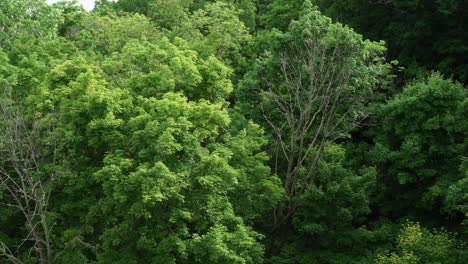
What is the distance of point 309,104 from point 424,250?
8089mm

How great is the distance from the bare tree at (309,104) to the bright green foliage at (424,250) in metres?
5.46

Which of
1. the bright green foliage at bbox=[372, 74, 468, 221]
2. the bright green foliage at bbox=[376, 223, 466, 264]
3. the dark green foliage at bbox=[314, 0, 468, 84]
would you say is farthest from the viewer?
the dark green foliage at bbox=[314, 0, 468, 84]

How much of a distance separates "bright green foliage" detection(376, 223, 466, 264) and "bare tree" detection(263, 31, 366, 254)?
5464 millimetres

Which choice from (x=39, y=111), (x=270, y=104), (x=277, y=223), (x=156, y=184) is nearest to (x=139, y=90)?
(x=39, y=111)

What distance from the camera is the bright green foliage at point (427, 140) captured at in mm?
26766

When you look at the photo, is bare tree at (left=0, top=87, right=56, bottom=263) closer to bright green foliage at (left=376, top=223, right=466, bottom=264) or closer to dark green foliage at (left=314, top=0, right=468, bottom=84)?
bright green foliage at (left=376, top=223, right=466, bottom=264)

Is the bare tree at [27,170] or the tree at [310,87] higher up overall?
the tree at [310,87]

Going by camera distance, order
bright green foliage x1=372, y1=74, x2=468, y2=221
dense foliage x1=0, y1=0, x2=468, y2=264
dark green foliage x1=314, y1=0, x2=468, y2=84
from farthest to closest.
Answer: dark green foliage x1=314, y1=0, x2=468, y2=84
bright green foliage x1=372, y1=74, x2=468, y2=221
dense foliage x1=0, y1=0, x2=468, y2=264

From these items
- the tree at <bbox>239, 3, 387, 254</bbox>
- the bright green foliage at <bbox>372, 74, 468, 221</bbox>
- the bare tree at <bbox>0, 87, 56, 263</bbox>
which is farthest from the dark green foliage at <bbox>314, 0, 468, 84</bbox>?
the bare tree at <bbox>0, 87, 56, 263</bbox>

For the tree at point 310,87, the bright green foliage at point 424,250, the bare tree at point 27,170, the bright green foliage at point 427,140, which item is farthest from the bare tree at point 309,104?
the bare tree at point 27,170

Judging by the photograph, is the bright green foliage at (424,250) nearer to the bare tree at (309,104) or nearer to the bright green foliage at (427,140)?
the bright green foliage at (427,140)

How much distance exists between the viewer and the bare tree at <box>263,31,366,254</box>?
90.8ft

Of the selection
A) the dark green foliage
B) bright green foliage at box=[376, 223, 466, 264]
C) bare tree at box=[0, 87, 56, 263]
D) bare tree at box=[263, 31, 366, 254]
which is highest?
the dark green foliage

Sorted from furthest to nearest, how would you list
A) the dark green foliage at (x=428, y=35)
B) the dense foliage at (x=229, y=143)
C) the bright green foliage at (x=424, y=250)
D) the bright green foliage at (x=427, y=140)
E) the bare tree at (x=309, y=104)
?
the dark green foliage at (x=428, y=35)
the bare tree at (x=309, y=104)
the bright green foliage at (x=427, y=140)
the bright green foliage at (x=424, y=250)
the dense foliage at (x=229, y=143)
